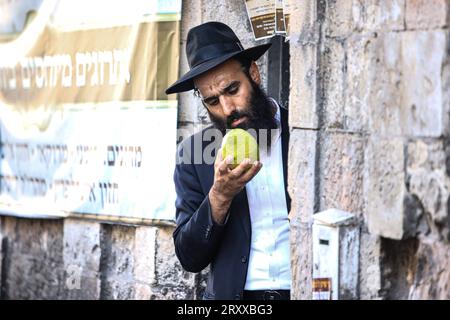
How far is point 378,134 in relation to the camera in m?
4.07

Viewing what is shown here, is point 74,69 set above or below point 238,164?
above

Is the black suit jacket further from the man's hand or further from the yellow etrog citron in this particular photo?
the yellow etrog citron

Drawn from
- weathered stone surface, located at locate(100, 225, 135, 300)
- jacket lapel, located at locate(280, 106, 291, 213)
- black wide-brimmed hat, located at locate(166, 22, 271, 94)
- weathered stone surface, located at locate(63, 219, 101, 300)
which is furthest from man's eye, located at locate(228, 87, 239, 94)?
weathered stone surface, located at locate(63, 219, 101, 300)

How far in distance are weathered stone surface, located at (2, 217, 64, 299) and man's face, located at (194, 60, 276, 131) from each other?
125 inches

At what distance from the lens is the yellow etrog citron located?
4578mm

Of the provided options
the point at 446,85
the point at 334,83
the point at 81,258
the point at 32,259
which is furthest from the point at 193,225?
the point at 32,259

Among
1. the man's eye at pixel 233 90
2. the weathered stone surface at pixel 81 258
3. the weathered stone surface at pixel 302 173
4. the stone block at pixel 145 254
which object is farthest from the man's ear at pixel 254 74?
the weathered stone surface at pixel 81 258

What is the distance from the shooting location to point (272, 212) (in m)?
4.86

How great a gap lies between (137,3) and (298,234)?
2802 millimetres

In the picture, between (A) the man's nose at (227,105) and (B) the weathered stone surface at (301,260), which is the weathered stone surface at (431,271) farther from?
(A) the man's nose at (227,105)

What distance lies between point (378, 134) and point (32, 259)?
4.80m

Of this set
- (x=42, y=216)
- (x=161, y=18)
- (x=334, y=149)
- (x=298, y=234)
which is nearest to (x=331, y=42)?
(x=334, y=149)
